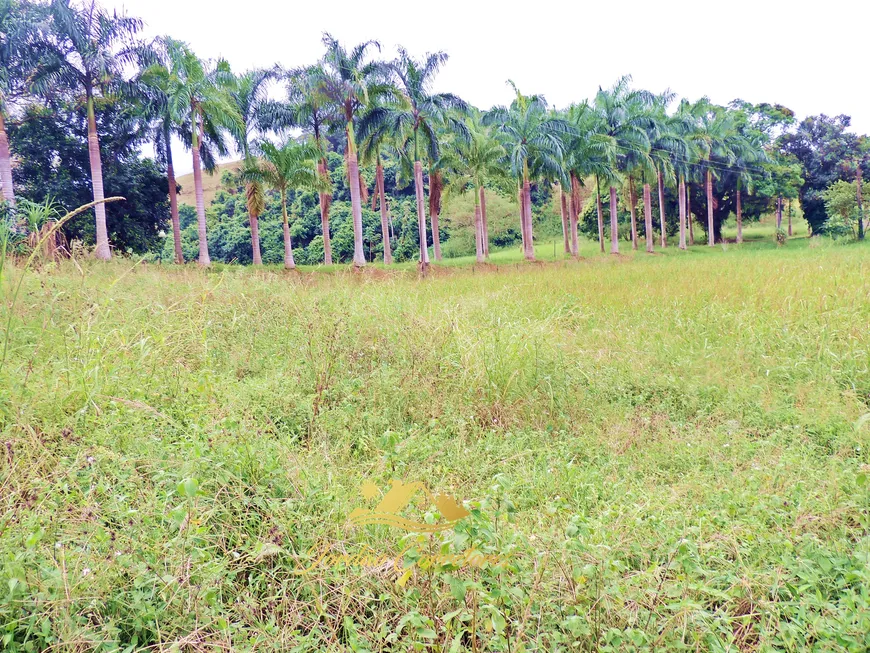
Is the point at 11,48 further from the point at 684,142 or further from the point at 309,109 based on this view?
the point at 684,142

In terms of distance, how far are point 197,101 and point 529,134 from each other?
15815 mm

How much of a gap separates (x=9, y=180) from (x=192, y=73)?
7993 millimetres

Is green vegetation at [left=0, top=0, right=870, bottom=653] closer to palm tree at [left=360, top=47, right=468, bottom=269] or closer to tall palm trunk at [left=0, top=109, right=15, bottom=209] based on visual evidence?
tall palm trunk at [left=0, top=109, right=15, bottom=209]

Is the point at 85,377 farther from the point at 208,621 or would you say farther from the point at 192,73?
the point at 192,73

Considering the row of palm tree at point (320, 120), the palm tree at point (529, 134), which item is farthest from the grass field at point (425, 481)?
the palm tree at point (529, 134)

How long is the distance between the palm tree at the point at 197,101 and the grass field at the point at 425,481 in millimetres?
17673

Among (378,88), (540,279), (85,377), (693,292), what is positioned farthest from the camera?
(378,88)

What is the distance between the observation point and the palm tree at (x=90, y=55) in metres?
19.1

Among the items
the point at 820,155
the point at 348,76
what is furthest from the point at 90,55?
the point at 820,155

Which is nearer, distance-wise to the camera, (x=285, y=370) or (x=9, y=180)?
(x=285, y=370)

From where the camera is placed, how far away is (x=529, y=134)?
89.6 feet

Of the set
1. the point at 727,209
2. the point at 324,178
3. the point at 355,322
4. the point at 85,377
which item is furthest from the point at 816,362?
the point at 727,209

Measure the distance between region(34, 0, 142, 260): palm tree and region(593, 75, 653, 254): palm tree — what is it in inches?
941

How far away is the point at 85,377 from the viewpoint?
3648 mm
